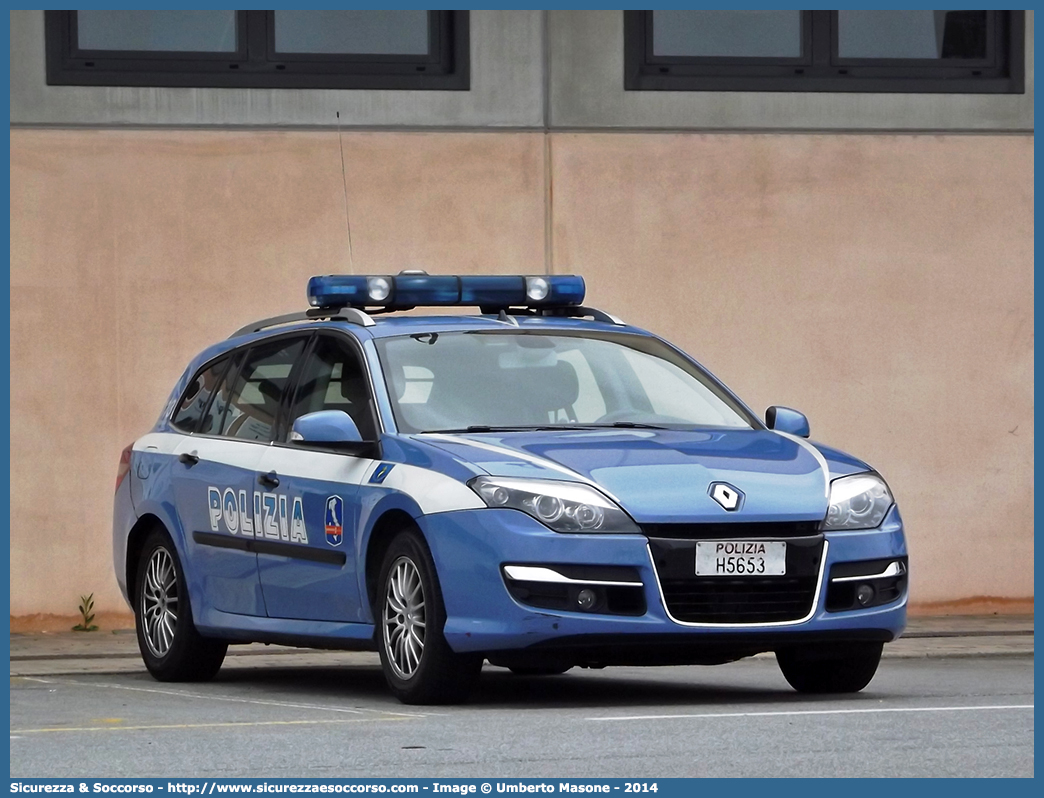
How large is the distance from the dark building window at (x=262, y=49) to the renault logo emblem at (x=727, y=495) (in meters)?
7.80

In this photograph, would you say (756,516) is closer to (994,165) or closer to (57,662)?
(57,662)

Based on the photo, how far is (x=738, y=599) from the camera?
8750 mm

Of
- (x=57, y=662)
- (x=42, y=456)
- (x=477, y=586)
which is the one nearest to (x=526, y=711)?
(x=477, y=586)

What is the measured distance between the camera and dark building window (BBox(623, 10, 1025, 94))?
16.4 metres

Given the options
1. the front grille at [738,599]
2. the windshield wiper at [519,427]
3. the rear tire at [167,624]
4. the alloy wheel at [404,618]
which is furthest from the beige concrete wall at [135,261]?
the front grille at [738,599]

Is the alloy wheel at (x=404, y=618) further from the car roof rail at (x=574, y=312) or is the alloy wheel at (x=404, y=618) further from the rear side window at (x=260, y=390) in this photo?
the car roof rail at (x=574, y=312)

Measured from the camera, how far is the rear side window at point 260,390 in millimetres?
10602

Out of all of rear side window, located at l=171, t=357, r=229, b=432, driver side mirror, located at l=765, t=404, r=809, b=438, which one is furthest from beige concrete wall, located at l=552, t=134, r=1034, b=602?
driver side mirror, located at l=765, t=404, r=809, b=438

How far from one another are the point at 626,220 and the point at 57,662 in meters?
5.25

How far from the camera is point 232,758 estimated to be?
709cm

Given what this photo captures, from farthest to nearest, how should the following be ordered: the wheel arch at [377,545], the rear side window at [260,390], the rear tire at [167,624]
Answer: the rear tire at [167,624]
the rear side window at [260,390]
the wheel arch at [377,545]

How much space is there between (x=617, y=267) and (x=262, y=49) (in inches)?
112

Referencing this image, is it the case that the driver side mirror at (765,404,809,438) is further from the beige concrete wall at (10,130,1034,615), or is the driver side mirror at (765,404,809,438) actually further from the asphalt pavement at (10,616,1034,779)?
the beige concrete wall at (10,130,1034,615)

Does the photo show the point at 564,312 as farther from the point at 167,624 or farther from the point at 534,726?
the point at 534,726
